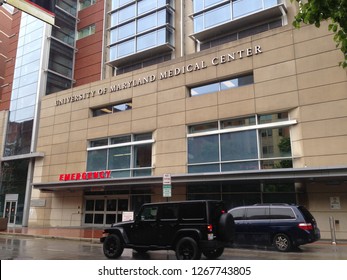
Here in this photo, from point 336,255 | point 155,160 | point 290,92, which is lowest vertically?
point 336,255

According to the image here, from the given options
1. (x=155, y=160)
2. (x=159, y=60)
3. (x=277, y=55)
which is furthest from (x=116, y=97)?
(x=277, y=55)

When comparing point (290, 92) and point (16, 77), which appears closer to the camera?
point (290, 92)

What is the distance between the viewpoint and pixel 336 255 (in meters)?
11.9

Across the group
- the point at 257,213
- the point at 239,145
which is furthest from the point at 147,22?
the point at 257,213

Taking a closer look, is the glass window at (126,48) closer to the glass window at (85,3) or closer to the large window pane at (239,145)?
the glass window at (85,3)

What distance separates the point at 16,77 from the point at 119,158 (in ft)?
57.8

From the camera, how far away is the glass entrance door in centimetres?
3034

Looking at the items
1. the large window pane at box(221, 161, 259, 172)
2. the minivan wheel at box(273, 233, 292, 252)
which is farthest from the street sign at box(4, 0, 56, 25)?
the minivan wheel at box(273, 233, 292, 252)

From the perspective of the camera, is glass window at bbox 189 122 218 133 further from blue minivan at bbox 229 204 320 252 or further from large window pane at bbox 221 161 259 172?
blue minivan at bbox 229 204 320 252

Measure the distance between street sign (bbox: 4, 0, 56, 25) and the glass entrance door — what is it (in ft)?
67.2

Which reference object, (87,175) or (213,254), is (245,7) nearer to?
(87,175)

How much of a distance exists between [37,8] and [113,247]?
469 inches

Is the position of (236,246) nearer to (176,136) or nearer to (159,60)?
(176,136)

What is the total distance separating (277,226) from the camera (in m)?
13.3
